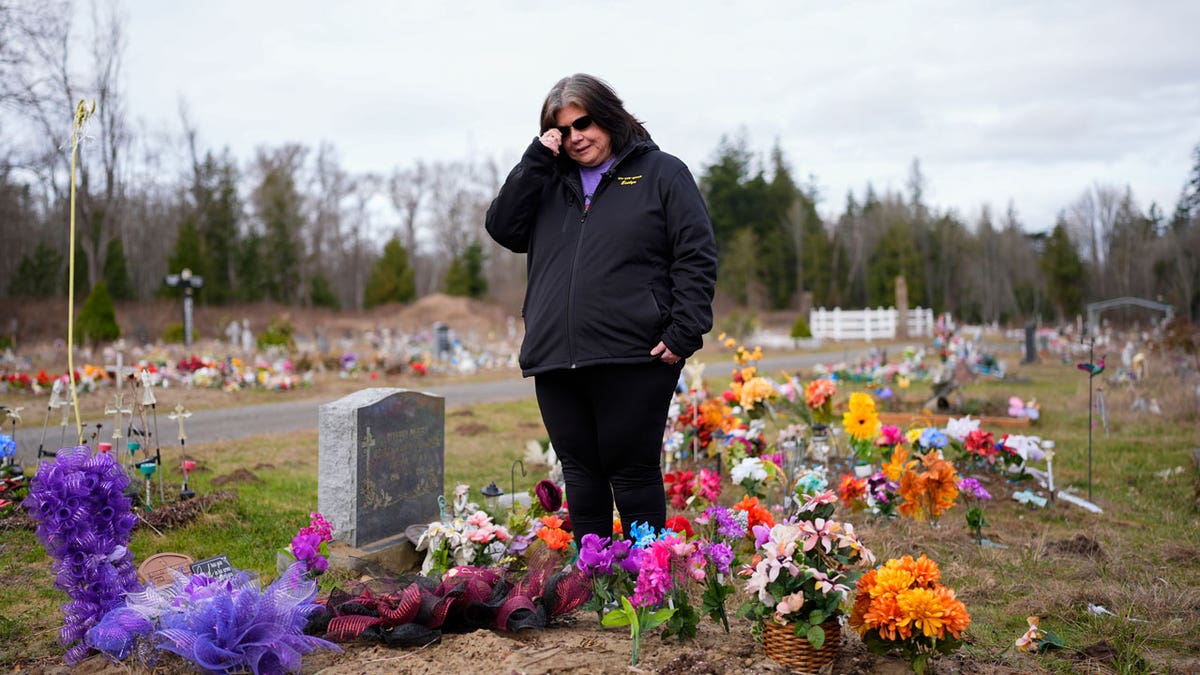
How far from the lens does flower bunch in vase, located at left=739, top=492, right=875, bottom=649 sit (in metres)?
2.26

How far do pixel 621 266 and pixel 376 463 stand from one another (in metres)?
2.11

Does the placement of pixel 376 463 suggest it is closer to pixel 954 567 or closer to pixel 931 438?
pixel 954 567

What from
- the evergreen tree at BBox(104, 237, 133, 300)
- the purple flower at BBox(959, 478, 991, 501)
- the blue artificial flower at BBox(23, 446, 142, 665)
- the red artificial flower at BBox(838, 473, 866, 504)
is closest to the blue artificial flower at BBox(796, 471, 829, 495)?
the red artificial flower at BBox(838, 473, 866, 504)

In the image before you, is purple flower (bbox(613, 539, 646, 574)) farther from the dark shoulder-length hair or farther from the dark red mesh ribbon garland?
the dark shoulder-length hair

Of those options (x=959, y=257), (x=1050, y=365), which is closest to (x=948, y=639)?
(x=1050, y=365)

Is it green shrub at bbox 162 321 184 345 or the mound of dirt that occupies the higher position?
green shrub at bbox 162 321 184 345

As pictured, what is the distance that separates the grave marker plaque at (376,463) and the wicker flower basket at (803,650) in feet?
7.93

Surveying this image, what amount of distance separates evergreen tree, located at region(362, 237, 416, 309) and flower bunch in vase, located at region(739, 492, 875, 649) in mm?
41191

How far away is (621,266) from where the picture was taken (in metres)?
2.71

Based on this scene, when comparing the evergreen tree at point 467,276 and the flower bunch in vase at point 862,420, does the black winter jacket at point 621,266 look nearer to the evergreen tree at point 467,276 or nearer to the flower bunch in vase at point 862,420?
the flower bunch in vase at point 862,420

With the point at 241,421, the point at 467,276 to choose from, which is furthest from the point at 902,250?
the point at 241,421

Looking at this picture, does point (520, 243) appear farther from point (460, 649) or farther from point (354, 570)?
point (354, 570)

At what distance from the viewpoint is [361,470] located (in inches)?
161

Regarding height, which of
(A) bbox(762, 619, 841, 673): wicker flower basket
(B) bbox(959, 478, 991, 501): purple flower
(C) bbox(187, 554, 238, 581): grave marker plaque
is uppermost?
(C) bbox(187, 554, 238, 581): grave marker plaque
